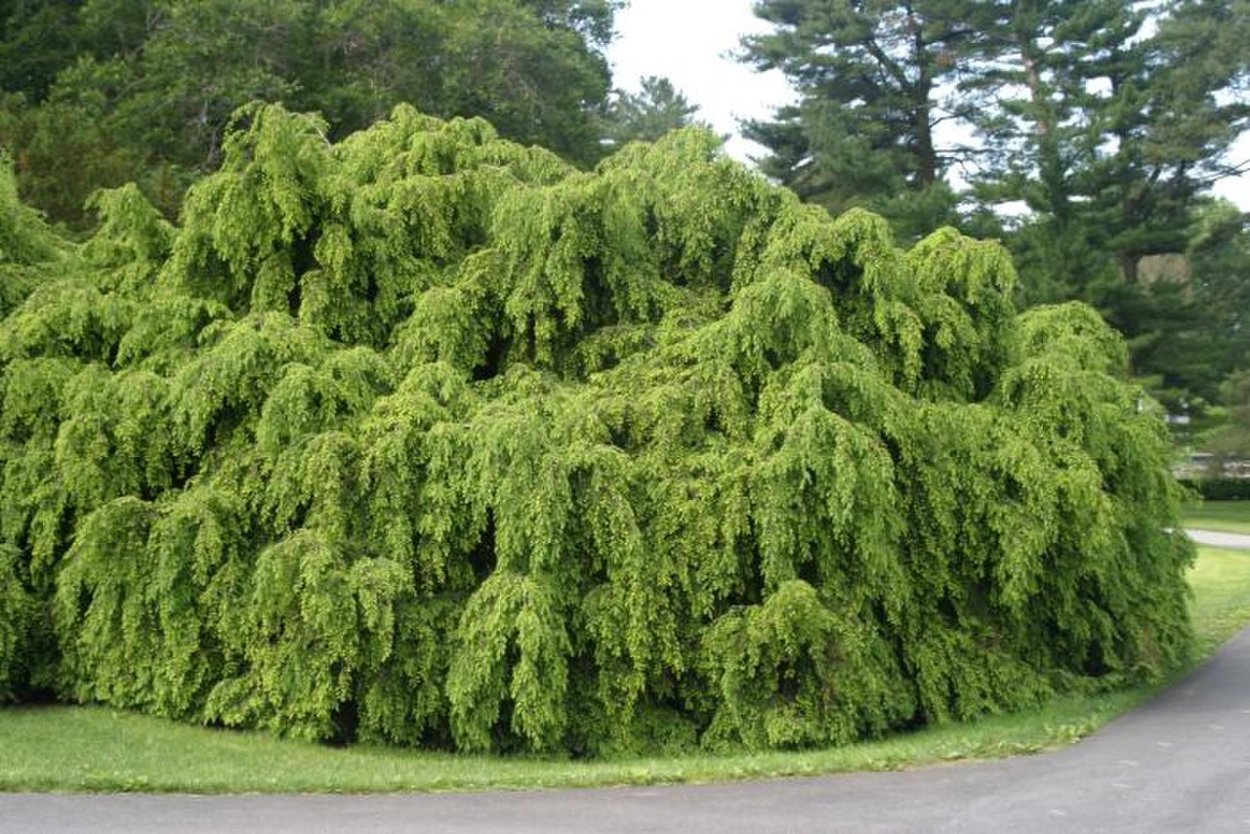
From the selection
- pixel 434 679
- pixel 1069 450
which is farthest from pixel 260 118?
pixel 1069 450

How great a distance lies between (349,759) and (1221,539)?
26282mm

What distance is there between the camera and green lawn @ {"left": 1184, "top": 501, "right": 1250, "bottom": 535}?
110 ft

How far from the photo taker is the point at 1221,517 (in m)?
36.8

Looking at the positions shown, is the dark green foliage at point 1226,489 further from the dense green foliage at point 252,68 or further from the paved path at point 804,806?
the paved path at point 804,806

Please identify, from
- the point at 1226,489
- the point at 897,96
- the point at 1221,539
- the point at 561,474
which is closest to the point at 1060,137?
the point at 897,96

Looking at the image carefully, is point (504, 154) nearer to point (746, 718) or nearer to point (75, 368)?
point (75, 368)

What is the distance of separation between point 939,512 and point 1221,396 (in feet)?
96.4

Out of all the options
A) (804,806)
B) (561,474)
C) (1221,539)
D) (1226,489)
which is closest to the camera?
(804,806)

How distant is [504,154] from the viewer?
43.6 feet

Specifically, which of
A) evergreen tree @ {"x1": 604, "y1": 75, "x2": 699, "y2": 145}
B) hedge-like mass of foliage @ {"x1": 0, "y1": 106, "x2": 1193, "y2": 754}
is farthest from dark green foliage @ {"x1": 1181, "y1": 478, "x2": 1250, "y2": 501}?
hedge-like mass of foliage @ {"x1": 0, "y1": 106, "x2": 1193, "y2": 754}

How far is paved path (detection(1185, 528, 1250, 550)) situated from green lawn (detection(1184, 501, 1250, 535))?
2.38 ft

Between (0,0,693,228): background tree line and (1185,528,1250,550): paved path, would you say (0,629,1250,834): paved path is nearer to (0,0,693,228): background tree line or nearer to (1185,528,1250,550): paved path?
(0,0,693,228): background tree line

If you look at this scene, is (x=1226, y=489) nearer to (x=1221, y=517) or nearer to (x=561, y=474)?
(x=1221, y=517)

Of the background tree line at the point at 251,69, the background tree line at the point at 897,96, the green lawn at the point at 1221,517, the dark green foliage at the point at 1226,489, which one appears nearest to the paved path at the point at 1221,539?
the green lawn at the point at 1221,517
